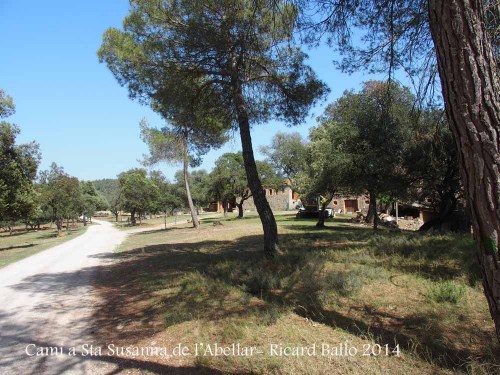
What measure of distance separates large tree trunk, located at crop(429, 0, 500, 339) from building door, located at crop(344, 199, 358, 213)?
50.7m

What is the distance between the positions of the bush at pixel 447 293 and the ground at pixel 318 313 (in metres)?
0.02

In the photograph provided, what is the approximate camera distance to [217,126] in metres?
12.8

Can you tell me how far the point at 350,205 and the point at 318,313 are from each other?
48786 millimetres

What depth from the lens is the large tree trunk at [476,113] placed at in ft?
8.39

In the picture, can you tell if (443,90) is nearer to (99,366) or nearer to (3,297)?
(99,366)

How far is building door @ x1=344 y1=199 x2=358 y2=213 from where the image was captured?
51.8m

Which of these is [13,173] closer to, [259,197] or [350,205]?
[259,197]

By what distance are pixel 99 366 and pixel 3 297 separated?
4987 mm

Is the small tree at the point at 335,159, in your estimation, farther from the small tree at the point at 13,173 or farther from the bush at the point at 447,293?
the small tree at the point at 13,173

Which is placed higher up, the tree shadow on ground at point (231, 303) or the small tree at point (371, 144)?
the small tree at point (371, 144)

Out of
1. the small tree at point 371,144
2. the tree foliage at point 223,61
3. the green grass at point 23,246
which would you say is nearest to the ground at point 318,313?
the tree foliage at point 223,61

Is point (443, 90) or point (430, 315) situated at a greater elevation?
point (443, 90)

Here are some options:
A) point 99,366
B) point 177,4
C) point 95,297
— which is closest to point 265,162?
point 177,4

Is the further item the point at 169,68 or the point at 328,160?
the point at 328,160
